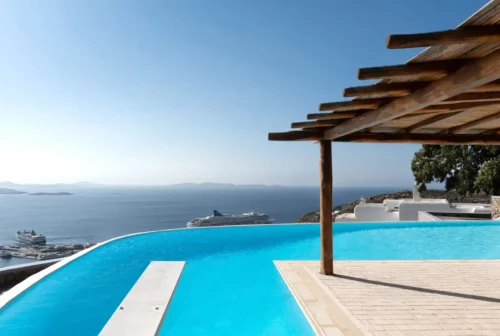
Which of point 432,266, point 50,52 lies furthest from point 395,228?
point 50,52

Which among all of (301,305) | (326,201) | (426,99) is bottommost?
(301,305)

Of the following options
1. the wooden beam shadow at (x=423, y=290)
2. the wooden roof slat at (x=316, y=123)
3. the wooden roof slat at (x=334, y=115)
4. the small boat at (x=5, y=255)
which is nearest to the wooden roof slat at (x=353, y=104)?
the wooden roof slat at (x=334, y=115)

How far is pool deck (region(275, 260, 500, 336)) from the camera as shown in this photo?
383cm

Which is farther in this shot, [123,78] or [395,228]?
[123,78]

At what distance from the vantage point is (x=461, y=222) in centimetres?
1307

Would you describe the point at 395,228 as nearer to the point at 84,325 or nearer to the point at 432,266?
the point at 432,266

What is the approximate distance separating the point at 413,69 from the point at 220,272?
18.2ft

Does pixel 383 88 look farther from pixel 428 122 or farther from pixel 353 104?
pixel 428 122

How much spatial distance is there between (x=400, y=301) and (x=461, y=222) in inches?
418

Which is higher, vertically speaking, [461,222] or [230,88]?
[230,88]

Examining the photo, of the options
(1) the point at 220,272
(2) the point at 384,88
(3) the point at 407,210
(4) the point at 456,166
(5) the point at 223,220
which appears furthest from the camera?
(5) the point at 223,220

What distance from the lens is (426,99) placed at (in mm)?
3039

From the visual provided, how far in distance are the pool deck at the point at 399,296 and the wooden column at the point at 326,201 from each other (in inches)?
11.0

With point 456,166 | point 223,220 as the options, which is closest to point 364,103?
point 456,166
